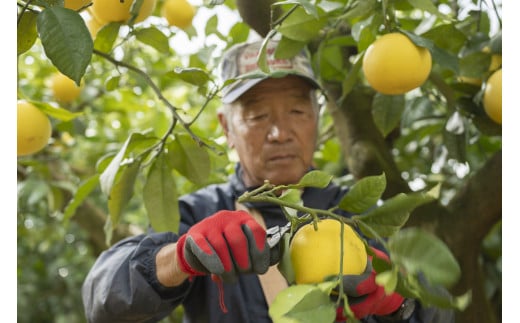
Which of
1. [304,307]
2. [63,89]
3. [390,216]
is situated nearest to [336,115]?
[63,89]

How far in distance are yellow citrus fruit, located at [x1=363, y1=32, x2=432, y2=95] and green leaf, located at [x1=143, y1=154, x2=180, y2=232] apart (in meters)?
0.48

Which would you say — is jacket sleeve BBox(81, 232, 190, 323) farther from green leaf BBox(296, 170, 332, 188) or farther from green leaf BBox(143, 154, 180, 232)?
green leaf BBox(296, 170, 332, 188)

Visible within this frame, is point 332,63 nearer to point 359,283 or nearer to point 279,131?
point 279,131

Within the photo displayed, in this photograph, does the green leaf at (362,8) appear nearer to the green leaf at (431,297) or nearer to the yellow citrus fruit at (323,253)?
the yellow citrus fruit at (323,253)

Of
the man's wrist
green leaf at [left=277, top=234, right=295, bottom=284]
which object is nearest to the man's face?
the man's wrist

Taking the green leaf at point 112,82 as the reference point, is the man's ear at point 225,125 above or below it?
below

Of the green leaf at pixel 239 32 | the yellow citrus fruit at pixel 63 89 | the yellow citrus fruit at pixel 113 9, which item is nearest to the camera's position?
the yellow citrus fruit at pixel 113 9

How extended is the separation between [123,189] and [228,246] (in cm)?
47

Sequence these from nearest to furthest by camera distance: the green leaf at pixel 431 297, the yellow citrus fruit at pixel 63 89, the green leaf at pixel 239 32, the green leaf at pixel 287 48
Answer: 1. the green leaf at pixel 431 297
2. the green leaf at pixel 287 48
3. the green leaf at pixel 239 32
4. the yellow citrus fruit at pixel 63 89

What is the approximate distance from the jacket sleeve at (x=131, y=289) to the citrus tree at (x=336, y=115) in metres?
0.09

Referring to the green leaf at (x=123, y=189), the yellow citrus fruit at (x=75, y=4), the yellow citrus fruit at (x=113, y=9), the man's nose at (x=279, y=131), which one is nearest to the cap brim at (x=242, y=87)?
the man's nose at (x=279, y=131)

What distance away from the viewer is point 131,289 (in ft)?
4.56

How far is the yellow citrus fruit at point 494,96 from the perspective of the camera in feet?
4.57

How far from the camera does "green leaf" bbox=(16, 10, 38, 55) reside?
1.01 metres
